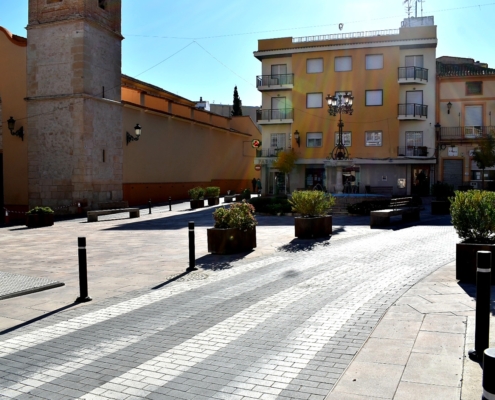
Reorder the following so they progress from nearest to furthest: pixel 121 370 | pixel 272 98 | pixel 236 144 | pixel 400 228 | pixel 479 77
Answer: pixel 121 370
pixel 400 228
pixel 479 77
pixel 272 98
pixel 236 144

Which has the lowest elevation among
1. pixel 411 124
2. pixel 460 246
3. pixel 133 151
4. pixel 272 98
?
pixel 460 246

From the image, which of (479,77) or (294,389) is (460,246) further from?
(479,77)

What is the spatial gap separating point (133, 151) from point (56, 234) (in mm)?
17202

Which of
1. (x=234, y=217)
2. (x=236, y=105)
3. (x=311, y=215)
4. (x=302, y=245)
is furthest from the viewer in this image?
(x=236, y=105)

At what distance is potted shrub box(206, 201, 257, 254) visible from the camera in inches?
456

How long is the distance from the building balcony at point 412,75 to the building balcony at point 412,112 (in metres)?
1.85

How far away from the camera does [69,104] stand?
95.5 ft

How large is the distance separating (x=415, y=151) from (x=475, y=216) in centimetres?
3388

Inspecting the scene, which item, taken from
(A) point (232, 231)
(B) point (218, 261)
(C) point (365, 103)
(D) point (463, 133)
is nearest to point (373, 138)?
(C) point (365, 103)

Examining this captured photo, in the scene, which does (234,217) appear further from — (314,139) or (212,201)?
(314,139)

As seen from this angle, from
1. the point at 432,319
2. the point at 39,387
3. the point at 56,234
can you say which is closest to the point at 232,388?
the point at 39,387

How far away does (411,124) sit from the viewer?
40875 mm

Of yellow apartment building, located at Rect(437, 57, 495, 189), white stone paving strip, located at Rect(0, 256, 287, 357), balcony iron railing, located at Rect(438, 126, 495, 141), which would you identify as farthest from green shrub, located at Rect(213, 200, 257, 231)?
balcony iron railing, located at Rect(438, 126, 495, 141)

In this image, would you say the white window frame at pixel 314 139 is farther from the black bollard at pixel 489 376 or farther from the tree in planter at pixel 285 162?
the black bollard at pixel 489 376
